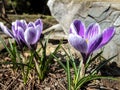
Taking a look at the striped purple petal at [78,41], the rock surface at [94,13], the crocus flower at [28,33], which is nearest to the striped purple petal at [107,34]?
the striped purple petal at [78,41]

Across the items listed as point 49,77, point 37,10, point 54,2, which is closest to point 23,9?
point 37,10

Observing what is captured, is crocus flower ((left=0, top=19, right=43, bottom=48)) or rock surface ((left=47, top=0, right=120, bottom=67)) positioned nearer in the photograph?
crocus flower ((left=0, top=19, right=43, bottom=48))

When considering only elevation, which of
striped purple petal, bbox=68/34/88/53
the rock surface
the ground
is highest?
the rock surface

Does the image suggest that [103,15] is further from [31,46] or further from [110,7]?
[31,46]

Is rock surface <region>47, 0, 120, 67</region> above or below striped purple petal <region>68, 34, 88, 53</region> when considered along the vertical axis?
above

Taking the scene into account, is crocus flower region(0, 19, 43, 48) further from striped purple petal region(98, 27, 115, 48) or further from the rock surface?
the rock surface

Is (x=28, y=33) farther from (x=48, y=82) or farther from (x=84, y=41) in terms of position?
(x=48, y=82)

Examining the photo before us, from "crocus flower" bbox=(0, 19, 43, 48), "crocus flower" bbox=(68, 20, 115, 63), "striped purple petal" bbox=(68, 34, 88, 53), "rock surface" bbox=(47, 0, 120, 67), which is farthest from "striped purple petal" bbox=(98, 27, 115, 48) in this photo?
"rock surface" bbox=(47, 0, 120, 67)
